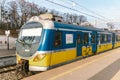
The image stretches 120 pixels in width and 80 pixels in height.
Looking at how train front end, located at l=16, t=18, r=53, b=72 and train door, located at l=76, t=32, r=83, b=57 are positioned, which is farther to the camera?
train door, located at l=76, t=32, r=83, b=57

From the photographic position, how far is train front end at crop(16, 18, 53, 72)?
32.6 ft

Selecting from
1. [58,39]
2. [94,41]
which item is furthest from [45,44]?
[94,41]

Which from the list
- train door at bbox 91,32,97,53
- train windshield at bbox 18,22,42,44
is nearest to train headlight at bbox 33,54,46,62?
train windshield at bbox 18,22,42,44

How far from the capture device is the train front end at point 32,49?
9.93 metres

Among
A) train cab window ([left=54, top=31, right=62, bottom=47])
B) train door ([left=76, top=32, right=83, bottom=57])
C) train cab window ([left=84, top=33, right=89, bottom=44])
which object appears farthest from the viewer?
train cab window ([left=84, top=33, right=89, bottom=44])

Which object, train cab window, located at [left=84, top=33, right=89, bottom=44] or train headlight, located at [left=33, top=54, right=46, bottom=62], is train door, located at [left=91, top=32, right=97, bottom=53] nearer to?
train cab window, located at [left=84, top=33, right=89, bottom=44]

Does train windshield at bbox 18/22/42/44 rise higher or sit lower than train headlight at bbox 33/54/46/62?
higher

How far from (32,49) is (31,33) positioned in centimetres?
98

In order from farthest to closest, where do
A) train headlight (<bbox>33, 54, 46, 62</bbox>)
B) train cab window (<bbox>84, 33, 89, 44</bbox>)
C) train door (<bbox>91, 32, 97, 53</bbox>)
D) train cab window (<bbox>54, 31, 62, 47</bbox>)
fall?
train door (<bbox>91, 32, 97, 53</bbox>)
train cab window (<bbox>84, 33, 89, 44</bbox>)
train cab window (<bbox>54, 31, 62, 47</bbox>)
train headlight (<bbox>33, 54, 46, 62</bbox>)

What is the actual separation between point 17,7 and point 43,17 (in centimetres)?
5634

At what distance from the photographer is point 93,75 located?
29.9 ft

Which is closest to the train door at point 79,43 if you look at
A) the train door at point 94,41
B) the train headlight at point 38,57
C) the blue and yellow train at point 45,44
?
the blue and yellow train at point 45,44

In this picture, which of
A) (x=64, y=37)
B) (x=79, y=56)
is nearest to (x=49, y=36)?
(x=64, y=37)

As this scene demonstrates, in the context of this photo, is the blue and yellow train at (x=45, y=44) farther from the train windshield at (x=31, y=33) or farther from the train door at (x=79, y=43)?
the train door at (x=79, y=43)
